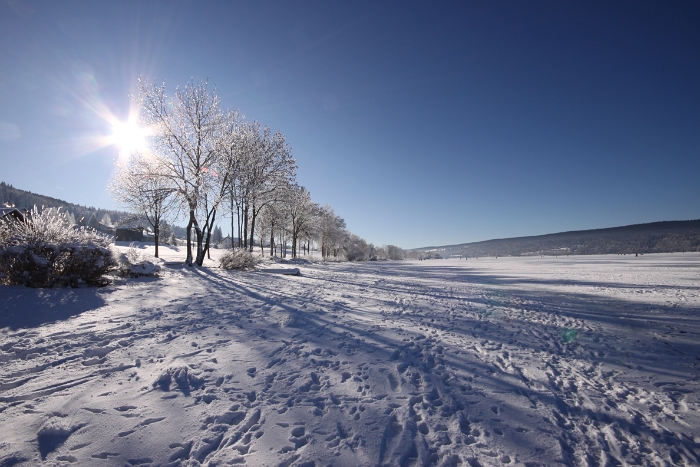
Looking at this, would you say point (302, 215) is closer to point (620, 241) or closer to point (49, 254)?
point (49, 254)

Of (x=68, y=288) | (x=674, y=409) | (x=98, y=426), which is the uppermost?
(x=68, y=288)

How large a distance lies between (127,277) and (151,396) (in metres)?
11.1

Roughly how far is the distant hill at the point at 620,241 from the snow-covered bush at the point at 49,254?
477ft

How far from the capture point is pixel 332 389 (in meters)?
3.67

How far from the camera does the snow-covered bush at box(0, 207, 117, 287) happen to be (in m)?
8.05

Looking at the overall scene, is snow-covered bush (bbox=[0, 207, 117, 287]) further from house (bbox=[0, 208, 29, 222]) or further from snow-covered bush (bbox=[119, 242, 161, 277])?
snow-covered bush (bbox=[119, 242, 161, 277])

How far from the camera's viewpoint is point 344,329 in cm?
632

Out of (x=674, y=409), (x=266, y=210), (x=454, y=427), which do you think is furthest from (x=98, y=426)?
(x=266, y=210)

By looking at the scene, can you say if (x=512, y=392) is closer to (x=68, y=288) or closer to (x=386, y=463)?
(x=386, y=463)

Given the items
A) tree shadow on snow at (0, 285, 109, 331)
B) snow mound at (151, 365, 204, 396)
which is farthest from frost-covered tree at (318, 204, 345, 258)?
snow mound at (151, 365, 204, 396)

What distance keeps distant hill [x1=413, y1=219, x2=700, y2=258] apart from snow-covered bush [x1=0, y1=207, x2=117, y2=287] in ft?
477

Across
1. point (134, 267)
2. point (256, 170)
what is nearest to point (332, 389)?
point (134, 267)

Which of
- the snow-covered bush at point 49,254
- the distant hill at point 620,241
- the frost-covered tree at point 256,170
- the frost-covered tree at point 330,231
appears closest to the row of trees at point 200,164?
the frost-covered tree at point 256,170

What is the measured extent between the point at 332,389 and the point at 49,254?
10638 millimetres
